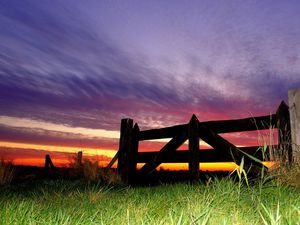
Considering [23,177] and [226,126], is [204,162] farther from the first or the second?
[23,177]

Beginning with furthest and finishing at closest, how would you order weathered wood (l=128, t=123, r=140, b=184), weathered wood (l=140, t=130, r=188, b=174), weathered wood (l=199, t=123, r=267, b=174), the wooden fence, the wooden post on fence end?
weathered wood (l=128, t=123, r=140, b=184) < weathered wood (l=140, t=130, r=188, b=174) < the wooden post on fence end < weathered wood (l=199, t=123, r=267, b=174) < the wooden fence

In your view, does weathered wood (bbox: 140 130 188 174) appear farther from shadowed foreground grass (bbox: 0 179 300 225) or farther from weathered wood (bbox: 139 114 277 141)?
shadowed foreground grass (bbox: 0 179 300 225)

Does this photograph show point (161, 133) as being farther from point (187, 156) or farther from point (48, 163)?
point (48, 163)

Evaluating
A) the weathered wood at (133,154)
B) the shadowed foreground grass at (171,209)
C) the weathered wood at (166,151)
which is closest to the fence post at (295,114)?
the shadowed foreground grass at (171,209)

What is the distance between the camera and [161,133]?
7684mm

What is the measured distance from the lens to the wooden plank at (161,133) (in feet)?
23.6

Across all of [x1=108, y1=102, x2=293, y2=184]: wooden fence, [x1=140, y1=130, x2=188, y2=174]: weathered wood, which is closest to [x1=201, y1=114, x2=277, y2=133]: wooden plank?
[x1=108, y1=102, x2=293, y2=184]: wooden fence

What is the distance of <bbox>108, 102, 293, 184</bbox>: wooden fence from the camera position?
553cm

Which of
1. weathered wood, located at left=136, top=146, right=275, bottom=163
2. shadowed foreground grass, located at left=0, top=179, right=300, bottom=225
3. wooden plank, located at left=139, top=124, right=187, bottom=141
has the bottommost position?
shadowed foreground grass, located at left=0, top=179, right=300, bottom=225

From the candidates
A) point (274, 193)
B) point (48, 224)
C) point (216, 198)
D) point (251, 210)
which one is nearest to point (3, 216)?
point (48, 224)

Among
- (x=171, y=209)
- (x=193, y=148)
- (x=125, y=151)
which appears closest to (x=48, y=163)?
(x=125, y=151)

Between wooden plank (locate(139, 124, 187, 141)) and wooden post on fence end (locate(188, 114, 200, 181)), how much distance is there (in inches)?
10.2

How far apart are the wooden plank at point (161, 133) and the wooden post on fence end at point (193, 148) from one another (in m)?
0.26

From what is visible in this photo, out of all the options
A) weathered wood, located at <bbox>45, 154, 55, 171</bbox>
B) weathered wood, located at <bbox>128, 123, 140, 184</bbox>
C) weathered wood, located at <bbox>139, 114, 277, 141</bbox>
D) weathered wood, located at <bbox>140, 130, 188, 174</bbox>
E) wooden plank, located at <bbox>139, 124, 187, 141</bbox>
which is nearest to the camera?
weathered wood, located at <bbox>139, 114, 277, 141</bbox>
